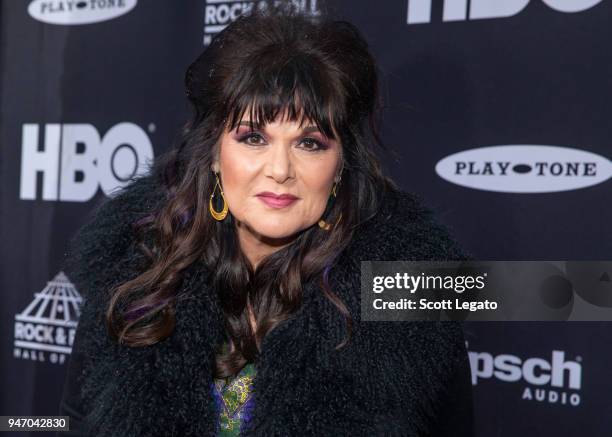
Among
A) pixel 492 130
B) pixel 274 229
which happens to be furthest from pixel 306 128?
pixel 492 130

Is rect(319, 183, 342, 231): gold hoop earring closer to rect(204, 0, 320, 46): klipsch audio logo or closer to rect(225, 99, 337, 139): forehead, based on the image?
rect(225, 99, 337, 139): forehead

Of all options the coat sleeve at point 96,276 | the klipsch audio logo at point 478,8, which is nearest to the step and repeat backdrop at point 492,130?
the klipsch audio logo at point 478,8

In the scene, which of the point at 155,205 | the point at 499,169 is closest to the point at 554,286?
the point at 499,169

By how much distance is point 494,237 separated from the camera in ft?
5.37

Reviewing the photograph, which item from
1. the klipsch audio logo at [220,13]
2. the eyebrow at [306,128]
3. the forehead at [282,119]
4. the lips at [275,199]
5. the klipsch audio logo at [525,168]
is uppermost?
the klipsch audio logo at [220,13]

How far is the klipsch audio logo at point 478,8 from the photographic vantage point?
5.11ft

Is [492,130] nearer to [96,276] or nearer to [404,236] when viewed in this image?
[404,236]

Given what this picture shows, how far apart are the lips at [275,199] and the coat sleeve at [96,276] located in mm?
300

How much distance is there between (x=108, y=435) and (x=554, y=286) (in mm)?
962

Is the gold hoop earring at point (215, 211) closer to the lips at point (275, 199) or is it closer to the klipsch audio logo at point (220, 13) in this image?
the lips at point (275, 199)

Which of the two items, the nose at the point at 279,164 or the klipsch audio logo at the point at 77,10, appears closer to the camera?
the nose at the point at 279,164

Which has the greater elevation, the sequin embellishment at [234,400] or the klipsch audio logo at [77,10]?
the klipsch audio logo at [77,10]

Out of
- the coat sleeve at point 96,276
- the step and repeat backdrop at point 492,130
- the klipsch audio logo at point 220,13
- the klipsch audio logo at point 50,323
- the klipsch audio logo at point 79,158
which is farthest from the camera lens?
the klipsch audio logo at point 50,323

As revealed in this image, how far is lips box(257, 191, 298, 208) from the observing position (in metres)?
1.22
